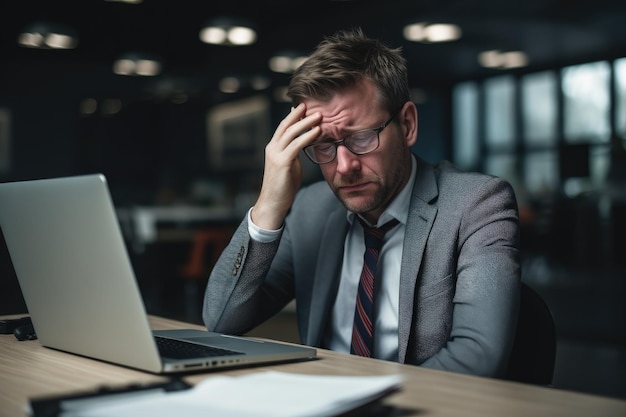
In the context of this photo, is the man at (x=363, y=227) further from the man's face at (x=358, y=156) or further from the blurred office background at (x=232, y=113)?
the blurred office background at (x=232, y=113)

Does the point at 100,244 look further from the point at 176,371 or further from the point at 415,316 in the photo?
the point at 415,316

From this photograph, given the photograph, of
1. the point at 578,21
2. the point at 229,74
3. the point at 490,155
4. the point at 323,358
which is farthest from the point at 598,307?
the point at 323,358

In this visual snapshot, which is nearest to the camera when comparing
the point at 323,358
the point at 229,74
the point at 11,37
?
the point at 323,358

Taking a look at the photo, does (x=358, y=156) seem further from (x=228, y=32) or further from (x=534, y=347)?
(x=228, y=32)

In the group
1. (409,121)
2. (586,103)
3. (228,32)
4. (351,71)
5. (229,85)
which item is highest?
(228,32)

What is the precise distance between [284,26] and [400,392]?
7.47 metres

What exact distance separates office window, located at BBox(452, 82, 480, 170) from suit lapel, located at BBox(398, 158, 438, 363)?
6.85 meters

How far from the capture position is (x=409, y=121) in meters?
1.92

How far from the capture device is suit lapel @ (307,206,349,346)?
1.83 m

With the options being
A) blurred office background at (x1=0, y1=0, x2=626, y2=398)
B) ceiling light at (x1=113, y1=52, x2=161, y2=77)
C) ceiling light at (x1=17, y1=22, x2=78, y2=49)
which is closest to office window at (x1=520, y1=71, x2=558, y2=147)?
blurred office background at (x1=0, y1=0, x2=626, y2=398)

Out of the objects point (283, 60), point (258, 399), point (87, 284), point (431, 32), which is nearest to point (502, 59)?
point (431, 32)

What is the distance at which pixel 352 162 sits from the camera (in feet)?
5.75

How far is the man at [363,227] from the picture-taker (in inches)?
64.1

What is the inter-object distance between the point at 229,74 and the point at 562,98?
3.79m
